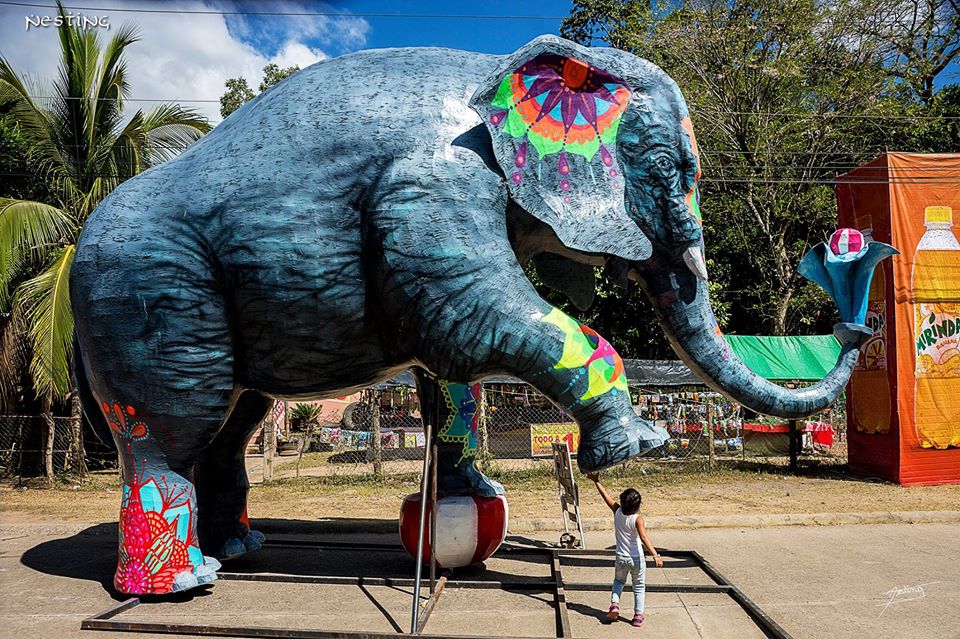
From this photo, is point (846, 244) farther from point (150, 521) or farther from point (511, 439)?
point (511, 439)

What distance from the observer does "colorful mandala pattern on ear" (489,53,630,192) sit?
3764 mm

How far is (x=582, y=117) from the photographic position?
3891 mm

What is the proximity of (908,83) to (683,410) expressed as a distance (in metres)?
10.8

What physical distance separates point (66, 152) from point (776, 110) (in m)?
13.8

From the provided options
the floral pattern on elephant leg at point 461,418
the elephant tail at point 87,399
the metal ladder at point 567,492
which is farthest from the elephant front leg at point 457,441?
the elephant tail at point 87,399

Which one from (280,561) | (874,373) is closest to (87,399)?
(280,561)

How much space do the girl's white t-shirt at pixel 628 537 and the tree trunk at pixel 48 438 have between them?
8.99m

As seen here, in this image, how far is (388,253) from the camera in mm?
3674

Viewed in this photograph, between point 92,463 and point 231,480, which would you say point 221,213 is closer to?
point 231,480

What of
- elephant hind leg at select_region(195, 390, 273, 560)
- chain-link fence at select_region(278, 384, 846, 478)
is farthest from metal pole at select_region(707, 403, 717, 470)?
elephant hind leg at select_region(195, 390, 273, 560)

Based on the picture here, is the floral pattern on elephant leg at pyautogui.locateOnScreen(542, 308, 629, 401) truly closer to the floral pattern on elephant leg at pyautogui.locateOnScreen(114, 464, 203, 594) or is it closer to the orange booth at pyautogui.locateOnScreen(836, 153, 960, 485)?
the floral pattern on elephant leg at pyautogui.locateOnScreen(114, 464, 203, 594)

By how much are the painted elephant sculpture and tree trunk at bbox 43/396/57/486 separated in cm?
725

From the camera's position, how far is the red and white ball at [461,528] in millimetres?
4688

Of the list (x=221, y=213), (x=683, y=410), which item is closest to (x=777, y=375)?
(x=683, y=410)
